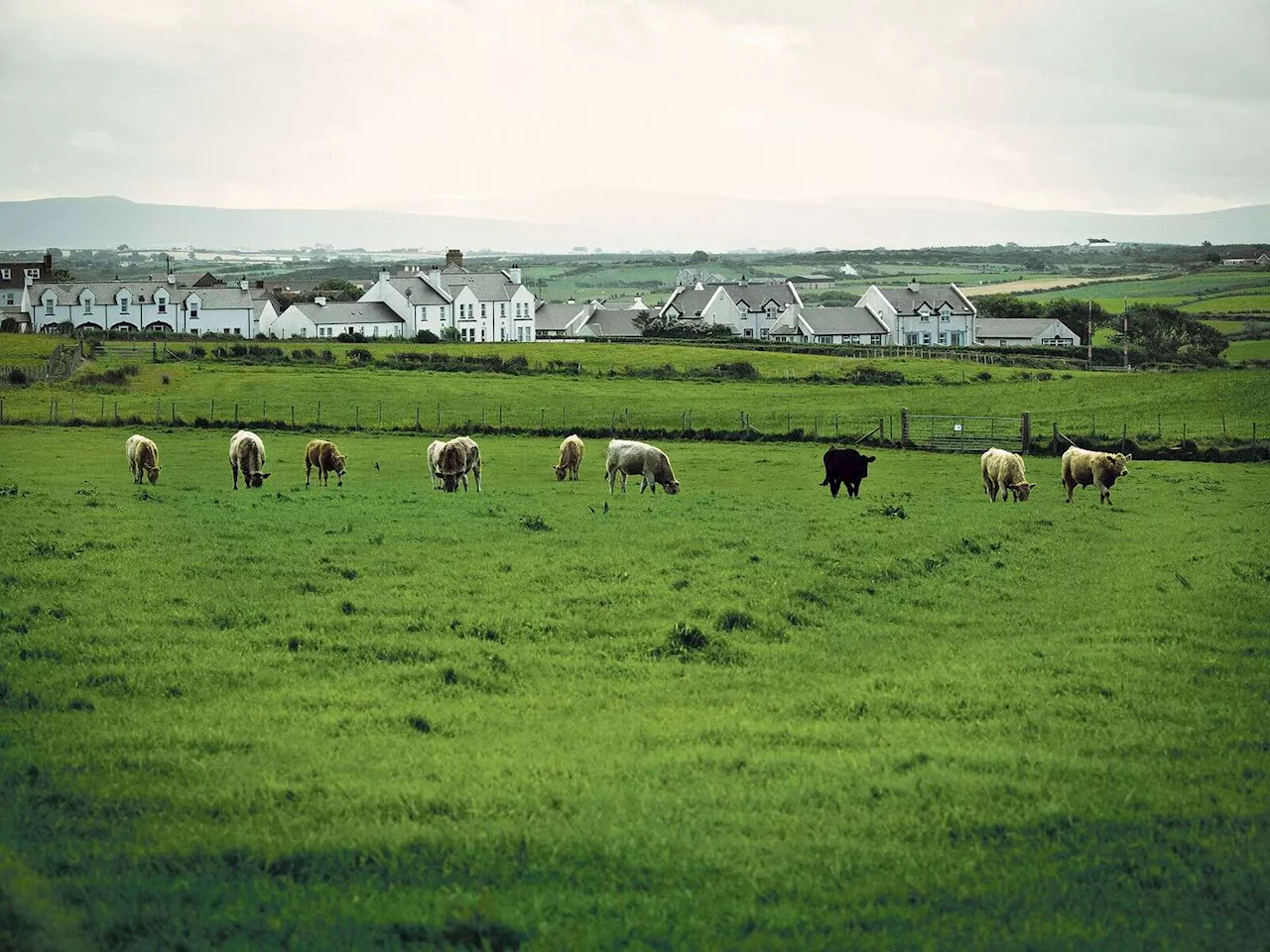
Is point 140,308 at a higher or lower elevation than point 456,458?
higher

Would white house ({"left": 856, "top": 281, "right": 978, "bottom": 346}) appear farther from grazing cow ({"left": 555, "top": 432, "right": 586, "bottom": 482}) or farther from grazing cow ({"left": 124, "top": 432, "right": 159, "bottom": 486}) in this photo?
grazing cow ({"left": 124, "top": 432, "right": 159, "bottom": 486})

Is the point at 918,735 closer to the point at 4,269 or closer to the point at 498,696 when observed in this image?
the point at 498,696

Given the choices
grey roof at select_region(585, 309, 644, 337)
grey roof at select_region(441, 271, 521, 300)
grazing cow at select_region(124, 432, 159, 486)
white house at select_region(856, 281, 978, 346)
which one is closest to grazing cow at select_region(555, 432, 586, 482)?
grazing cow at select_region(124, 432, 159, 486)

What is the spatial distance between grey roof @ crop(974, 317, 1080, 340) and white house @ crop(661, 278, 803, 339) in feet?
68.6

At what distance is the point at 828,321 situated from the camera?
133125mm

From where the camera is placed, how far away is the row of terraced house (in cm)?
12694

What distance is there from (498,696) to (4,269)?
144 m

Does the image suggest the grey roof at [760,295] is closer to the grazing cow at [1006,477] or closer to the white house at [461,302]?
the white house at [461,302]

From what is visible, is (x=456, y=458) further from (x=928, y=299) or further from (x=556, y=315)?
(x=556, y=315)

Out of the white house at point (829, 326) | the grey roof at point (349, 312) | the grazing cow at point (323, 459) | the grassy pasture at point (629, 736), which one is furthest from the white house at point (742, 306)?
the grassy pasture at point (629, 736)

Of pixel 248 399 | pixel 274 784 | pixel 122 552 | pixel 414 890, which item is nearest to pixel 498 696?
pixel 274 784

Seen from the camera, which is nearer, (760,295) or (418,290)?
(418,290)

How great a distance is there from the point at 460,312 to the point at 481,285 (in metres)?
5.00

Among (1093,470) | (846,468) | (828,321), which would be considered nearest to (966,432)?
(846,468)
